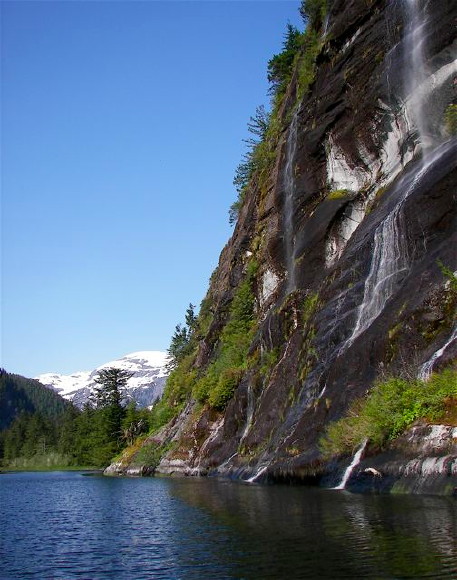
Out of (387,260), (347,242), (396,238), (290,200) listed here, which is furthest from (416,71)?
(290,200)

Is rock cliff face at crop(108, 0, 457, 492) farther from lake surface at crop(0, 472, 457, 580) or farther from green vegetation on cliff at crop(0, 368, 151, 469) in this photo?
green vegetation on cliff at crop(0, 368, 151, 469)

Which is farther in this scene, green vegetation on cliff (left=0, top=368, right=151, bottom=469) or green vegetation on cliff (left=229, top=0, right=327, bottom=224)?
green vegetation on cliff (left=0, top=368, right=151, bottom=469)

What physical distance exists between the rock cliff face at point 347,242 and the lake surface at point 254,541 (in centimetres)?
346

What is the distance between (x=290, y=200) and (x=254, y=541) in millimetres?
32380

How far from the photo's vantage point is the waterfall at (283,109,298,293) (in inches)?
1556

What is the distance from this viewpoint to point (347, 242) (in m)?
33.2

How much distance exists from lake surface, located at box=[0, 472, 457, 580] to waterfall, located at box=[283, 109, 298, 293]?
22.7m

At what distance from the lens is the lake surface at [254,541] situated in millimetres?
8719

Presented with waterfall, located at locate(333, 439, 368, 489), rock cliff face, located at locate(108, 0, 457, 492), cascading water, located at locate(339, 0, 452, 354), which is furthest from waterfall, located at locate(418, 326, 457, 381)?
cascading water, located at locate(339, 0, 452, 354)

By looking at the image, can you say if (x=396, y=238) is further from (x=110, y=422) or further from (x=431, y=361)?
(x=110, y=422)

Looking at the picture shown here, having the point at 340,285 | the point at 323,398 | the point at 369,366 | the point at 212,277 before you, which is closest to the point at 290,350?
the point at 340,285

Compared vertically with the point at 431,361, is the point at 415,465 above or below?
below

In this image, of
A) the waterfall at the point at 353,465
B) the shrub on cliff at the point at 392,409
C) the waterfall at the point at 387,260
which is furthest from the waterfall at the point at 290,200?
the waterfall at the point at 353,465

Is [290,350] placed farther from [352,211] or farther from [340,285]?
[352,211]
